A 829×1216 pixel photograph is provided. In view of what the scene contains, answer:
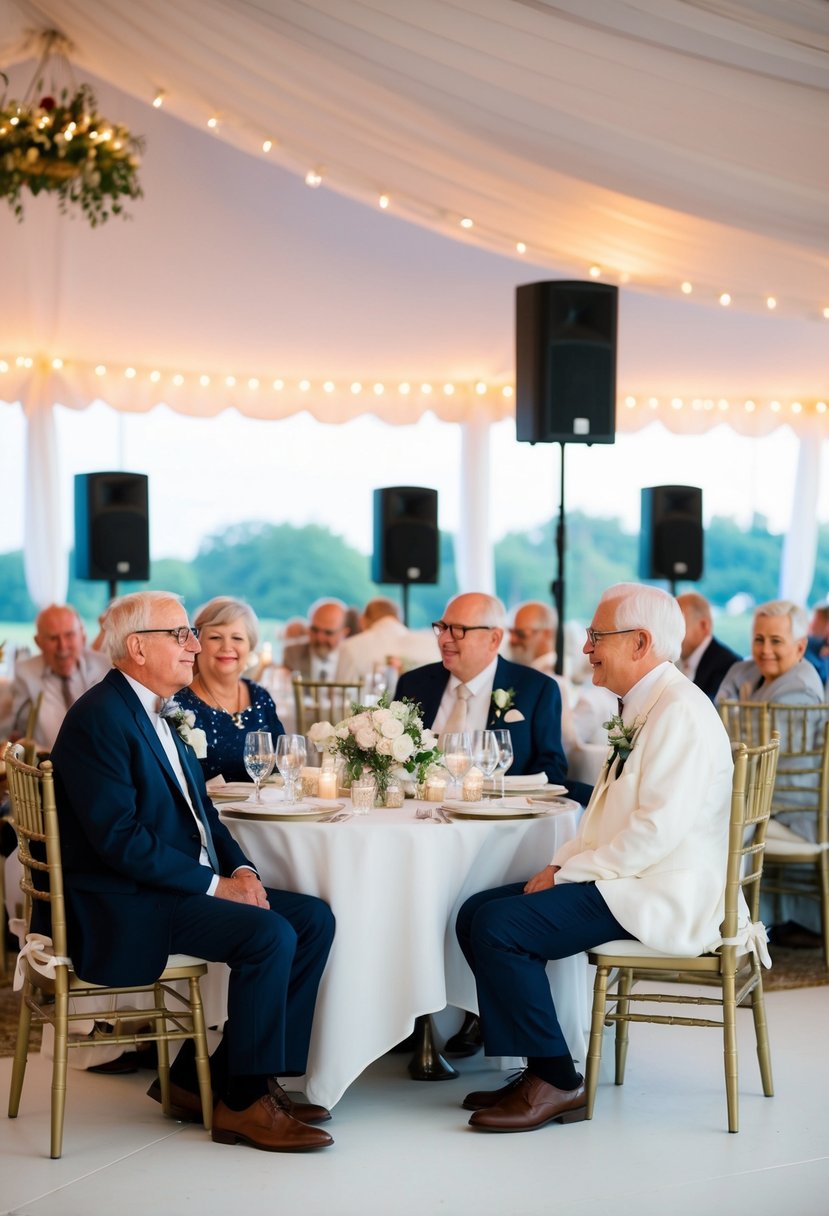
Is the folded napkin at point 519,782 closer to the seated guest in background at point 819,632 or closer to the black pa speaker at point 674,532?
the seated guest in background at point 819,632

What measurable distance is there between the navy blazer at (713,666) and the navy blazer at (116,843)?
13.1 feet

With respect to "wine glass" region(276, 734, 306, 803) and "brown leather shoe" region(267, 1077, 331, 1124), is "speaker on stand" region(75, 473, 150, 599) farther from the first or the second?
"brown leather shoe" region(267, 1077, 331, 1124)

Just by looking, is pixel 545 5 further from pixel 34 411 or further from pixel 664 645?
pixel 34 411

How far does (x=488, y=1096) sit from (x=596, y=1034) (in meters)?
0.38

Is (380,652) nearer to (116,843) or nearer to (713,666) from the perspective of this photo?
(713,666)

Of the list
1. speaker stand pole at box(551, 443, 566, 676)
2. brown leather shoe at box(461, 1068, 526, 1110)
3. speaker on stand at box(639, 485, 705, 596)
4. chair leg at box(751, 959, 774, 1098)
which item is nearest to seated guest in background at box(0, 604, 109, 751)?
speaker stand pole at box(551, 443, 566, 676)

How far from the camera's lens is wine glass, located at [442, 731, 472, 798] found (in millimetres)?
4262

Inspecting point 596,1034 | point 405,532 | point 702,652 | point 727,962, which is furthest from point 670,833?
point 405,532

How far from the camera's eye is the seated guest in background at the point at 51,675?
23.0ft

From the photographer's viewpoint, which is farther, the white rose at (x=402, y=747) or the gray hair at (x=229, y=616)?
the gray hair at (x=229, y=616)

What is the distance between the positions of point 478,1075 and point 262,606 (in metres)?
10.3

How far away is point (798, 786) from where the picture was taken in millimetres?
5938

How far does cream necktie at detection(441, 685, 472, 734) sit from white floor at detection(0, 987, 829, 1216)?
1239 millimetres

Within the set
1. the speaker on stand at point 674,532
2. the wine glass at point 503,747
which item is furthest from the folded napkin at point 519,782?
the speaker on stand at point 674,532
